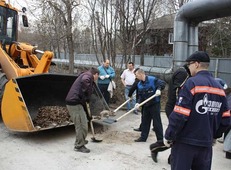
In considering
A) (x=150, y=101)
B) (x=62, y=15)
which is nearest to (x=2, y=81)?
(x=150, y=101)

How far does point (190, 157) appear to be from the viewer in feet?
9.87

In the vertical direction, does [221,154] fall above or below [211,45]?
below

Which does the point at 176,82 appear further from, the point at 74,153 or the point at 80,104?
the point at 74,153

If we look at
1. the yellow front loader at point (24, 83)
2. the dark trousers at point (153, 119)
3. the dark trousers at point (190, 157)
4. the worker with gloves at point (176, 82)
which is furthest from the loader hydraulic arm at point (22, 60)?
the dark trousers at point (190, 157)

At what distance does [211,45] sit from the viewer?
2012cm

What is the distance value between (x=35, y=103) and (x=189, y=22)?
4.98m

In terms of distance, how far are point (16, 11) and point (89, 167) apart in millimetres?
5619

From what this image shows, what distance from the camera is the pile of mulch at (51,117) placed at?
6406mm

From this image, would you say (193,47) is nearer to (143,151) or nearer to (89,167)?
(143,151)

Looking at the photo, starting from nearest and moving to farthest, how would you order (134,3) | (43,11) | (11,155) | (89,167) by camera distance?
(89,167), (11,155), (134,3), (43,11)

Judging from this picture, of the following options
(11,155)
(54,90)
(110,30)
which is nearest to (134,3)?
(110,30)

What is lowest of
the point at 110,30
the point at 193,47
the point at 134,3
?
the point at 193,47

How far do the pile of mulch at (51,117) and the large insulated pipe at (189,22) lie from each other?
4075 millimetres

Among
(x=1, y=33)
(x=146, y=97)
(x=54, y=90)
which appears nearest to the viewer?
(x=146, y=97)
